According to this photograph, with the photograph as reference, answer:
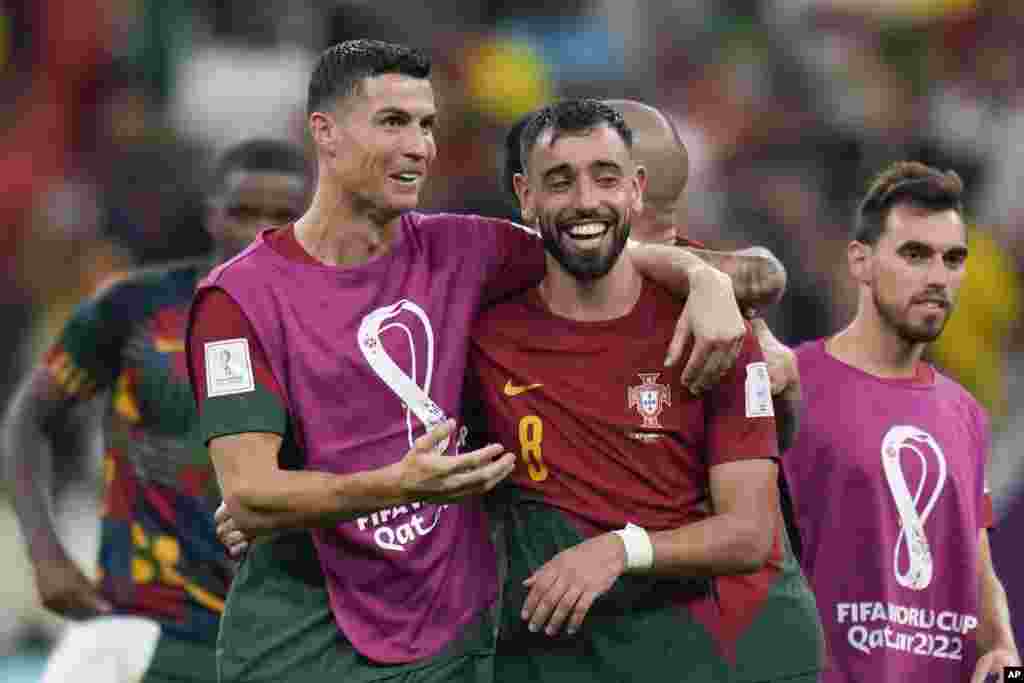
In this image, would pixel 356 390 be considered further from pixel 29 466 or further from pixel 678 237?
pixel 29 466

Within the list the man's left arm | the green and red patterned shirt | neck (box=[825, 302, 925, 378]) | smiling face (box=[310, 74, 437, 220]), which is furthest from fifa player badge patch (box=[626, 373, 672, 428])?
the green and red patterned shirt

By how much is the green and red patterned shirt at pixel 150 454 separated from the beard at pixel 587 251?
6.52 ft

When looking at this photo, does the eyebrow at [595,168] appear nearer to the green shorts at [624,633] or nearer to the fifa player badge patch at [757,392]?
the fifa player badge patch at [757,392]

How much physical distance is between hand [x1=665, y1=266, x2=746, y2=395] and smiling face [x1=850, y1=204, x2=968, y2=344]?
4.53 ft

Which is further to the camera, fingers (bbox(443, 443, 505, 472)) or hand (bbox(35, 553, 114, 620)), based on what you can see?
hand (bbox(35, 553, 114, 620))

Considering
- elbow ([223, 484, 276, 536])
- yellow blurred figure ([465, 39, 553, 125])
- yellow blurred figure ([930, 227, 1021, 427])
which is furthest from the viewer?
yellow blurred figure ([465, 39, 553, 125])

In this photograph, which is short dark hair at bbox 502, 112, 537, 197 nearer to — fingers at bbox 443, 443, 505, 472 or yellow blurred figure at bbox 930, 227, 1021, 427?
fingers at bbox 443, 443, 505, 472

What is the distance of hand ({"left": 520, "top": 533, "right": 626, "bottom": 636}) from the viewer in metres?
4.11

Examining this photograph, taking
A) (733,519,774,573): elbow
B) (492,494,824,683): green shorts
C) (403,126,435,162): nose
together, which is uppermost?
(403,126,435,162): nose

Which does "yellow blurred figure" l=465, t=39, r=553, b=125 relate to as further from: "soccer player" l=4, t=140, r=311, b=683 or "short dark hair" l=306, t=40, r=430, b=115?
"short dark hair" l=306, t=40, r=430, b=115

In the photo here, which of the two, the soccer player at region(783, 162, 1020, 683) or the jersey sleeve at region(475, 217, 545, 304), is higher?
the jersey sleeve at region(475, 217, 545, 304)

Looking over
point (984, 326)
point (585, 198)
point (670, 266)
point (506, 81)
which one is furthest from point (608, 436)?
point (506, 81)

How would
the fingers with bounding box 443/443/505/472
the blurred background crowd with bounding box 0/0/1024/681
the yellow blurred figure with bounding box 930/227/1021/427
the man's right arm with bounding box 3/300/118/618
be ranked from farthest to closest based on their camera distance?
the blurred background crowd with bounding box 0/0/1024/681, the yellow blurred figure with bounding box 930/227/1021/427, the man's right arm with bounding box 3/300/118/618, the fingers with bounding box 443/443/505/472

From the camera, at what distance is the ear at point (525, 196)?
4.56 meters
